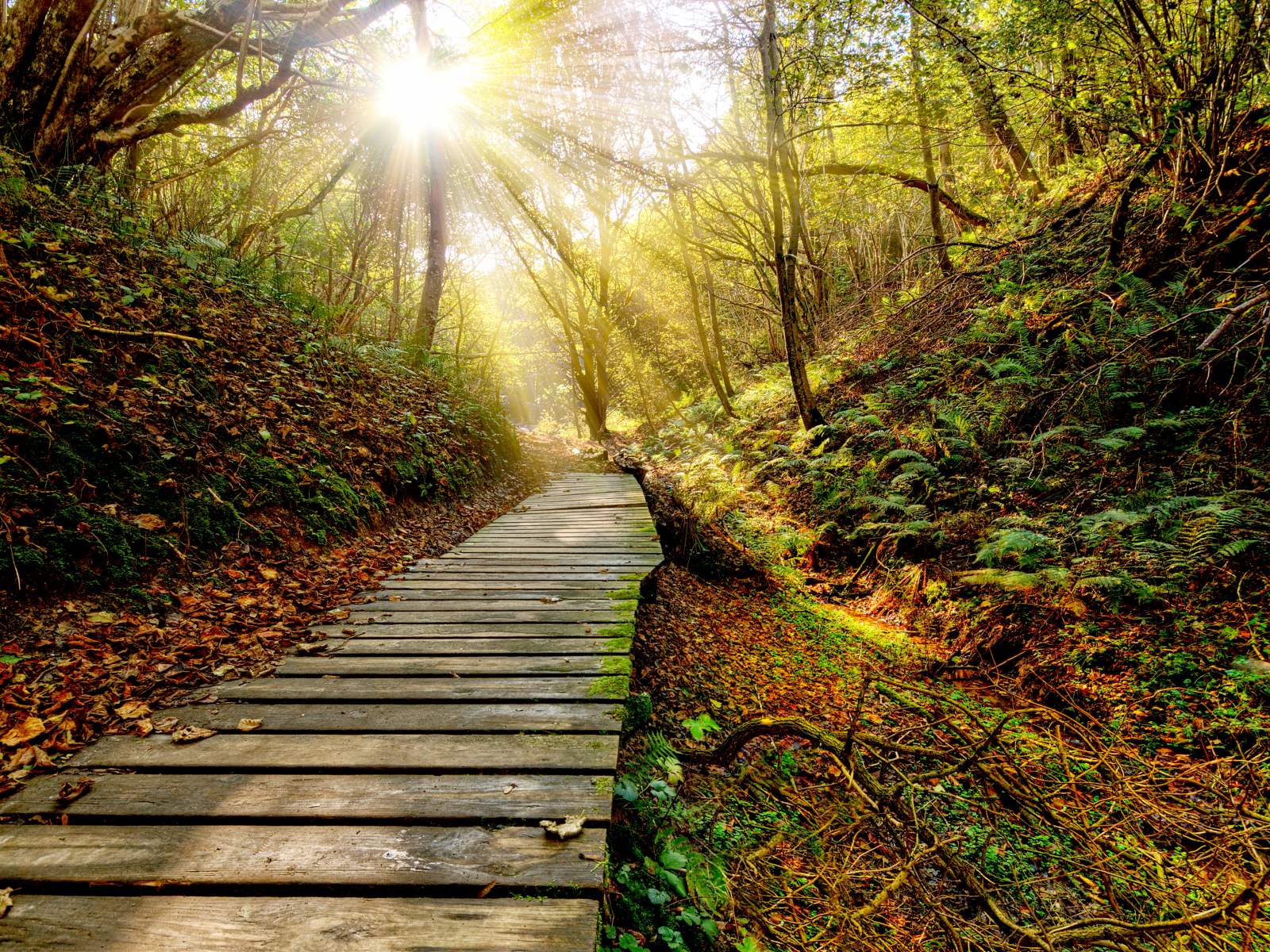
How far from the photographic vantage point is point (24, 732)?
191 cm

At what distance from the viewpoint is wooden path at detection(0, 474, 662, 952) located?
1.30m

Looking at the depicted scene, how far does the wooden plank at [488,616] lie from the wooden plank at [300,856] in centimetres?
178

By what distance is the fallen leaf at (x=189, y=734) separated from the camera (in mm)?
2004

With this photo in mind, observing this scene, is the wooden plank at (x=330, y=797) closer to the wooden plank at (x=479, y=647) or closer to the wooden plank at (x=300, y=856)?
the wooden plank at (x=300, y=856)

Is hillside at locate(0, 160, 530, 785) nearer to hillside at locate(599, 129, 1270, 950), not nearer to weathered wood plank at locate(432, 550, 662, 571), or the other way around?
weathered wood plank at locate(432, 550, 662, 571)

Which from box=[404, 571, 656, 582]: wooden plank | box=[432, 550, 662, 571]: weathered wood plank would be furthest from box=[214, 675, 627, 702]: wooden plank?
box=[432, 550, 662, 571]: weathered wood plank

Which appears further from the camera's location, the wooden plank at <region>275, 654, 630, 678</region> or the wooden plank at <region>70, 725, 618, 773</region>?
the wooden plank at <region>275, 654, 630, 678</region>

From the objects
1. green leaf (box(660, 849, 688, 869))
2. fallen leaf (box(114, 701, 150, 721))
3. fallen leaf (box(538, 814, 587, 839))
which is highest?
fallen leaf (box(114, 701, 150, 721))

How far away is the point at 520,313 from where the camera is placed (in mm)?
31312

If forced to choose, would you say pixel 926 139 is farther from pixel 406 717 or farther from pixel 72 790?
pixel 72 790

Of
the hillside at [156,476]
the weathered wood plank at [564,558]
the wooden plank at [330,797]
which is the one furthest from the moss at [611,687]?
the weathered wood plank at [564,558]

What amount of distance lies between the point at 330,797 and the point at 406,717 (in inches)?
19.8

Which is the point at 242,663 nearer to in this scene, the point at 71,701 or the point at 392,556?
the point at 71,701

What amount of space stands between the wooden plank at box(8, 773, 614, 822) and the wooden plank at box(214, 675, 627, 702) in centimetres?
54
